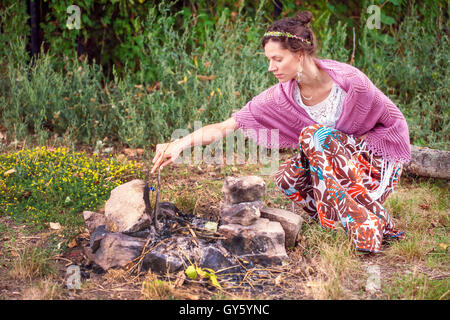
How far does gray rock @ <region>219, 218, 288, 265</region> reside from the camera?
8.89ft

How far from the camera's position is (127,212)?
2.76 metres

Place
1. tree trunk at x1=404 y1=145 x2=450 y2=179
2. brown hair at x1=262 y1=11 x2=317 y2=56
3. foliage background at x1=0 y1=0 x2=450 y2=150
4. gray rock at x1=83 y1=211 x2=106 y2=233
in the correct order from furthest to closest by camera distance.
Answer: foliage background at x1=0 y1=0 x2=450 y2=150 → tree trunk at x1=404 y1=145 x2=450 y2=179 → gray rock at x1=83 y1=211 x2=106 y2=233 → brown hair at x1=262 y1=11 x2=317 y2=56

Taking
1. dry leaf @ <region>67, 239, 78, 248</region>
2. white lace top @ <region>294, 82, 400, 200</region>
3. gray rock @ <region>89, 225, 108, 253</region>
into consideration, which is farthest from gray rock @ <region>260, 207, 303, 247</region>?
dry leaf @ <region>67, 239, 78, 248</region>

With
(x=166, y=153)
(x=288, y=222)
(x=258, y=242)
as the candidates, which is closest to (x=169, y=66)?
(x=166, y=153)

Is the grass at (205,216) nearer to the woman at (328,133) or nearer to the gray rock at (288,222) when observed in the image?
the gray rock at (288,222)

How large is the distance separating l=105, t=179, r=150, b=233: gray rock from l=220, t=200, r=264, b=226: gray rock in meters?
0.47

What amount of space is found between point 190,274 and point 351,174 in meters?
1.14

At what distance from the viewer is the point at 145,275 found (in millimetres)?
2551

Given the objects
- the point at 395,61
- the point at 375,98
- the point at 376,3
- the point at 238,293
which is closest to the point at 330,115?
the point at 375,98

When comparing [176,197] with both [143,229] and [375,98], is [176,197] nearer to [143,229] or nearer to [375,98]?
[143,229]

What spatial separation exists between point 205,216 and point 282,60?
1.23 metres

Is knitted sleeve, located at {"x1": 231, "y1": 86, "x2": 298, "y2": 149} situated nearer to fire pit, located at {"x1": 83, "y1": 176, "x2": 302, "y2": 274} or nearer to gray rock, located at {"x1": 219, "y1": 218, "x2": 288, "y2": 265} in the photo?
fire pit, located at {"x1": 83, "y1": 176, "x2": 302, "y2": 274}

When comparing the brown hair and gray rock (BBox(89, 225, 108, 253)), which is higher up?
the brown hair

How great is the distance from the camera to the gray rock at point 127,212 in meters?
2.72
